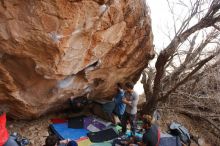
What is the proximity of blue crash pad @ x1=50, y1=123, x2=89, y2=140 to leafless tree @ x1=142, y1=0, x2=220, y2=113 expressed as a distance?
237 centimetres

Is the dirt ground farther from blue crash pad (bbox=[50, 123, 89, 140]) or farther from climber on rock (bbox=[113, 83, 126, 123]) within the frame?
climber on rock (bbox=[113, 83, 126, 123])

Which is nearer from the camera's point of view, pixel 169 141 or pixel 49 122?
pixel 169 141

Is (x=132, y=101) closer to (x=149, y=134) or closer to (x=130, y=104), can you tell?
(x=130, y=104)

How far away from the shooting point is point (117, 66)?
24.2 feet

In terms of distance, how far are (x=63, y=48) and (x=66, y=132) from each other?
257cm

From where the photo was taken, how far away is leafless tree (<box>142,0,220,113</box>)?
755 centimetres

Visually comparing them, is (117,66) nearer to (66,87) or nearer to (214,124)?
(66,87)

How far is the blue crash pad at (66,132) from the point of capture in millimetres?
6809

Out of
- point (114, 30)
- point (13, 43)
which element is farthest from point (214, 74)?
point (13, 43)

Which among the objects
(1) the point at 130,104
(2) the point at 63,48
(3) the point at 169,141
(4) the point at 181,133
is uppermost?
(2) the point at 63,48

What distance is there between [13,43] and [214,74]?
608 cm

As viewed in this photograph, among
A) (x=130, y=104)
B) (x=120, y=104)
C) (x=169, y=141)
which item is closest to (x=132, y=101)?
(x=130, y=104)

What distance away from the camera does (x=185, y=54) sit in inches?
367

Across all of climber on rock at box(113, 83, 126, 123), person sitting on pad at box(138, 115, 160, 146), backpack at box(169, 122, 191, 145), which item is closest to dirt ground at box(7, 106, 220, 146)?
backpack at box(169, 122, 191, 145)
